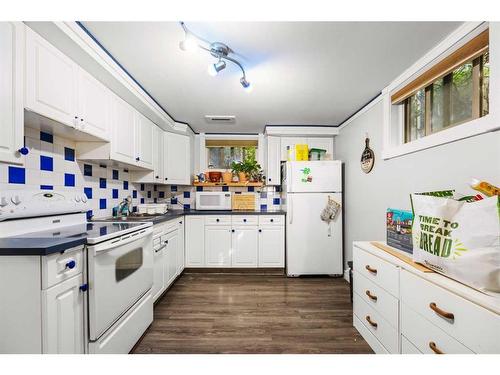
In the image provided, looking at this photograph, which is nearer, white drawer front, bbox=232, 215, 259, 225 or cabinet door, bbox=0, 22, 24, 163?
cabinet door, bbox=0, 22, 24, 163

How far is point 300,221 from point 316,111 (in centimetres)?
149

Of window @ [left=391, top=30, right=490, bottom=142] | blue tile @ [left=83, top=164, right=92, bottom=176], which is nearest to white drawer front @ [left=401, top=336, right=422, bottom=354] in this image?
window @ [left=391, top=30, right=490, bottom=142]

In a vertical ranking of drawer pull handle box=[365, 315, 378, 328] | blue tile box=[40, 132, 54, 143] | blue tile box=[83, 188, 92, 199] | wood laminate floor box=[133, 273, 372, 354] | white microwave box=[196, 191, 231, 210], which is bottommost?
wood laminate floor box=[133, 273, 372, 354]

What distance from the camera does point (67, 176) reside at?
1887 millimetres

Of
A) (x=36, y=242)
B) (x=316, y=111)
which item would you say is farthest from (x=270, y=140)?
(x=36, y=242)

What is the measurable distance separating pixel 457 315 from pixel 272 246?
2.32 m

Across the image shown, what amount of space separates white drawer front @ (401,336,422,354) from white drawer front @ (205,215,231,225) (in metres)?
2.31

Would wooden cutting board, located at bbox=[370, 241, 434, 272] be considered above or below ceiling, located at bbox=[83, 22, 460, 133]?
below

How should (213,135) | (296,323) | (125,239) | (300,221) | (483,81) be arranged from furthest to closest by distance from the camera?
(213,135) → (300,221) → (296,323) → (125,239) → (483,81)

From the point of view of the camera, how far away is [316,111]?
2.89 meters

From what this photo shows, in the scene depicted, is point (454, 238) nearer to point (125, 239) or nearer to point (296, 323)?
point (296, 323)

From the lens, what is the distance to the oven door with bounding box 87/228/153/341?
4.14 ft

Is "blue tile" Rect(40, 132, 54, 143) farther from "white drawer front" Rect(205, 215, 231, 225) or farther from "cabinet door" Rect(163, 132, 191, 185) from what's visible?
"white drawer front" Rect(205, 215, 231, 225)

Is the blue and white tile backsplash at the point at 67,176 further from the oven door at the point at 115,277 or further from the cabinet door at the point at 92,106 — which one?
the oven door at the point at 115,277
